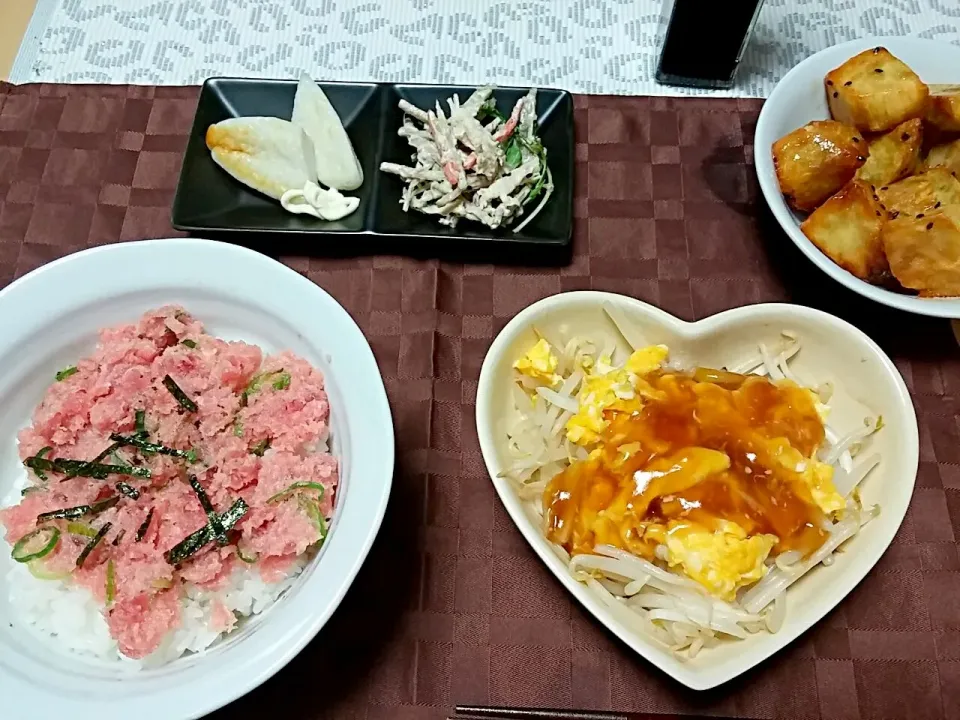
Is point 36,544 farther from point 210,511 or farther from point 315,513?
point 315,513

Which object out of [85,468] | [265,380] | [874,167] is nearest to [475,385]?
[265,380]

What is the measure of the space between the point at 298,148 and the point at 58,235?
507 mm

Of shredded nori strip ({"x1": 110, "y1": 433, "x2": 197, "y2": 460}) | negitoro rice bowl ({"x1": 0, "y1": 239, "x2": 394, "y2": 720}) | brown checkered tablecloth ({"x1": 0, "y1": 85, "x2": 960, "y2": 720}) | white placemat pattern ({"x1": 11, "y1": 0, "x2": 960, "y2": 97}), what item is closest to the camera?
negitoro rice bowl ({"x1": 0, "y1": 239, "x2": 394, "y2": 720})

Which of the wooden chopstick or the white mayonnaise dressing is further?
the white mayonnaise dressing

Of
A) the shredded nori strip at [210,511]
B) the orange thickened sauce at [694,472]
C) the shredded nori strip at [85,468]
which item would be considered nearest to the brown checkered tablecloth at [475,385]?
the orange thickened sauce at [694,472]

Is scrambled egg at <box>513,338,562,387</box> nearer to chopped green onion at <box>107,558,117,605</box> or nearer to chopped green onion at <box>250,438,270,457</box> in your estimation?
chopped green onion at <box>250,438,270,457</box>

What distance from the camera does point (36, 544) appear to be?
0.99 meters

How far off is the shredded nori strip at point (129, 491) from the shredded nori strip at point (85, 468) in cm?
1

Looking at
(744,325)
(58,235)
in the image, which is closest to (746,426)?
(744,325)

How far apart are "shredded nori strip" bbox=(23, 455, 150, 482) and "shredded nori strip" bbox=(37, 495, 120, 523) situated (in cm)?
3

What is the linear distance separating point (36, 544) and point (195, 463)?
220 millimetres

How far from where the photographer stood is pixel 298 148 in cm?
144

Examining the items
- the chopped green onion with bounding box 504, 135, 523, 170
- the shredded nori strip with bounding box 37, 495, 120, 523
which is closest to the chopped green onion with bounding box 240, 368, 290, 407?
the shredded nori strip with bounding box 37, 495, 120, 523

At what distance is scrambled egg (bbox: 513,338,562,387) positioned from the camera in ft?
3.89
